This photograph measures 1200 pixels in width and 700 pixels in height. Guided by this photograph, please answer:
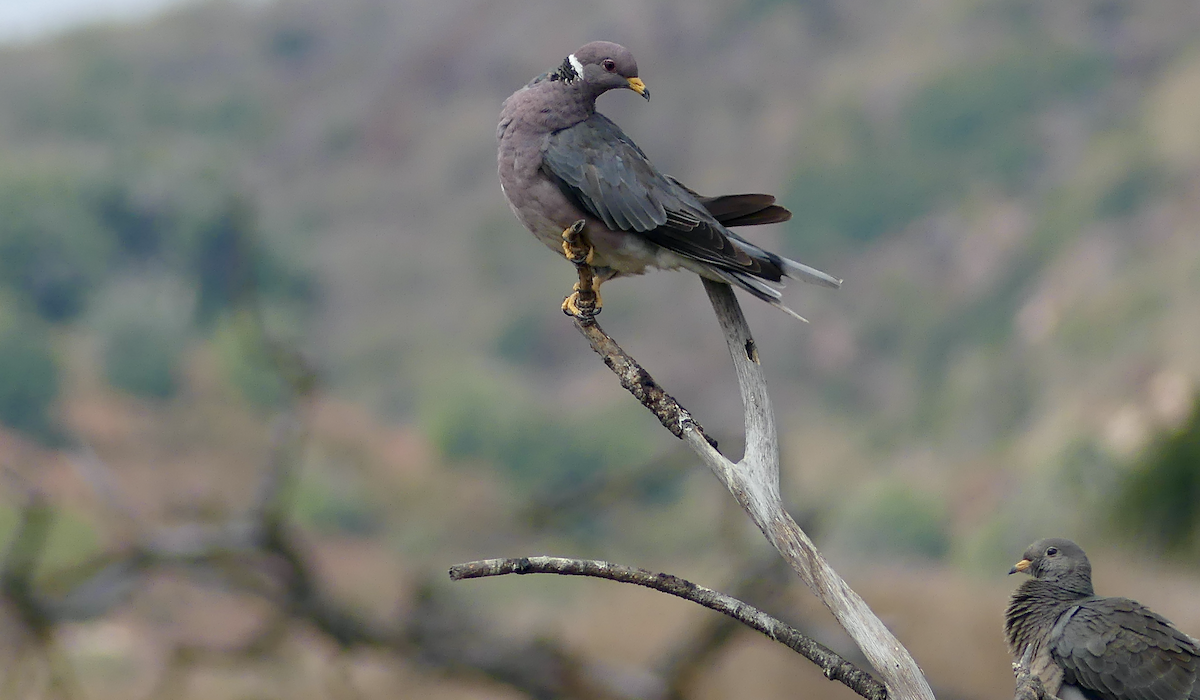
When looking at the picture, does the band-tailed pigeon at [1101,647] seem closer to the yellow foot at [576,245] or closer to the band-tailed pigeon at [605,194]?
the band-tailed pigeon at [605,194]

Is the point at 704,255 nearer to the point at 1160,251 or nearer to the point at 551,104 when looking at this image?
the point at 551,104

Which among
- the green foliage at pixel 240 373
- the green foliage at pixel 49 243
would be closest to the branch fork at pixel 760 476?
the green foliage at pixel 240 373

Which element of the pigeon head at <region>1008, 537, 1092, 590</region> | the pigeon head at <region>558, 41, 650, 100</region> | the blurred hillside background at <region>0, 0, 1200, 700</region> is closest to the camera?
the pigeon head at <region>1008, 537, 1092, 590</region>

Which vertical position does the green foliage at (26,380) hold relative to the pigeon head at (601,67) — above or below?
above

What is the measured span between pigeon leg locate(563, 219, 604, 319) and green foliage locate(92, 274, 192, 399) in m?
56.5

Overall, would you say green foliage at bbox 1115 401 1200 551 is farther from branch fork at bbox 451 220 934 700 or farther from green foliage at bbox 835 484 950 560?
green foliage at bbox 835 484 950 560

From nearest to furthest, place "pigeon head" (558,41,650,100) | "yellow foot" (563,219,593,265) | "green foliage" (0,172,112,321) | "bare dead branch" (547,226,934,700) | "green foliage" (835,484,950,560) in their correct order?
"bare dead branch" (547,226,934,700), "yellow foot" (563,219,593,265), "pigeon head" (558,41,650,100), "green foliage" (835,484,950,560), "green foliage" (0,172,112,321)

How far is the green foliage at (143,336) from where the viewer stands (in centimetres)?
5703

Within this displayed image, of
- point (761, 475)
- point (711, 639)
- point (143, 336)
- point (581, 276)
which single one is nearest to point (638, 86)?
point (581, 276)

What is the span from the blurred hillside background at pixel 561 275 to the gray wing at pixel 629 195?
1896 cm

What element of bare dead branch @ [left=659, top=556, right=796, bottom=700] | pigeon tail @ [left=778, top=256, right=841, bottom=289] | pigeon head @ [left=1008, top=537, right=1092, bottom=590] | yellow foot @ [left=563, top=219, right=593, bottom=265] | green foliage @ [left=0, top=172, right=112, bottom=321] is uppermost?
green foliage @ [left=0, top=172, right=112, bottom=321]

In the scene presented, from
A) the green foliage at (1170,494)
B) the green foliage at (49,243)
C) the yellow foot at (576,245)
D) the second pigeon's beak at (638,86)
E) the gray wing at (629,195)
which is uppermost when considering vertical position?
the green foliage at (49,243)

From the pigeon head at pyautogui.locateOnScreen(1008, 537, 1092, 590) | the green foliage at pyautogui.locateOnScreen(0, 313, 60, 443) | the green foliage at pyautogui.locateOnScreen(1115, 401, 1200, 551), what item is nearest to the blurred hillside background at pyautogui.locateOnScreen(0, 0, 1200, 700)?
the green foliage at pyautogui.locateOnScreen(0, 313, 60, 443)

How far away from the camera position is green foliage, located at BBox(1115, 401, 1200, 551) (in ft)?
39.9
